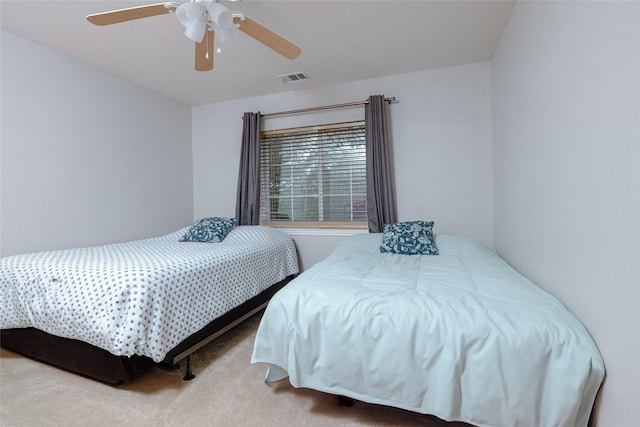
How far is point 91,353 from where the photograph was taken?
1.61 meters

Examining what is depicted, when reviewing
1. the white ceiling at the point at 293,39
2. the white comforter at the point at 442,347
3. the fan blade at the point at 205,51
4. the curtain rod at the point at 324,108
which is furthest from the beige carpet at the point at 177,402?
the curtain rod at the point at 324,108

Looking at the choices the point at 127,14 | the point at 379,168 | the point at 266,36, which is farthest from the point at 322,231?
the point at 127,14

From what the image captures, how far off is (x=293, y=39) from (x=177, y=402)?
262 centimetres

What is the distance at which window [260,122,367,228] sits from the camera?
3098mm

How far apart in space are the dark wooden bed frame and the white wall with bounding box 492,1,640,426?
197 cm

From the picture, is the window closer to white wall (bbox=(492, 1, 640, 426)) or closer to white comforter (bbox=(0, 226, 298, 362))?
white comforter (bbox=(0, 226, 298, 362))

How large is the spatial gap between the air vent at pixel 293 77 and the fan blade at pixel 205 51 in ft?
3.65

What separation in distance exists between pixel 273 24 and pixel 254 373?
2.45 metres

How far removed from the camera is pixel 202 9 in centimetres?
150

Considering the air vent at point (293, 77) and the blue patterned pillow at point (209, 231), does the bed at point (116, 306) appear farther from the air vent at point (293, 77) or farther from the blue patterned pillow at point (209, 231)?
the air vent at point (293, 77)

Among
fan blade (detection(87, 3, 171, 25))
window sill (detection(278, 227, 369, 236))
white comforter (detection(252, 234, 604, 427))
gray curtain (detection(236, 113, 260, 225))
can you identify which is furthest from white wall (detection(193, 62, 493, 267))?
fan blade (detection(87, 3, 171, 25))

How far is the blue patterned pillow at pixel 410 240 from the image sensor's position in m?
2.26

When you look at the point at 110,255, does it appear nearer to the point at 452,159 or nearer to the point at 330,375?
the point at 330,375

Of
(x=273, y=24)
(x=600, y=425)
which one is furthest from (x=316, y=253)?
(x=600, y=425)
